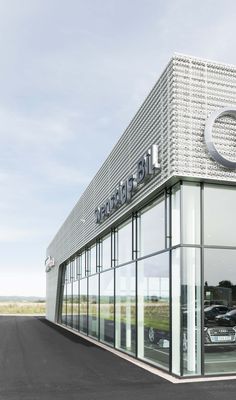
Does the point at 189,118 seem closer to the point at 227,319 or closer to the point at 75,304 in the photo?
the point at 227,319

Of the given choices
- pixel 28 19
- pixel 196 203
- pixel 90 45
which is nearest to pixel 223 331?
pixel 196 203

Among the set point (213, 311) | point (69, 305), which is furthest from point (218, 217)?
point (69, 305)

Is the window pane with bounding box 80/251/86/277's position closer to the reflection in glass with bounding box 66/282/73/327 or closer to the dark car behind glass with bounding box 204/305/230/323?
the reflection in glass with bounding box 66/282/73/327

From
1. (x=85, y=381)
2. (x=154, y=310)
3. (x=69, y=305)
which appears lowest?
(x=69, y=305)

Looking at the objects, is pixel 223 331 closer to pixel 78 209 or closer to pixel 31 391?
pixel 31 391

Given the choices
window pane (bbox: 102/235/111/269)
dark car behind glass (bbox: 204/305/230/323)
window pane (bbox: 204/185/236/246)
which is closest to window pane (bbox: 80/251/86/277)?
window pane (bbox: 102/235/111/269)

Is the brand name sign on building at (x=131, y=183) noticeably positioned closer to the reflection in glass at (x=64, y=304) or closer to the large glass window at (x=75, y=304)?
the large glass window at (x=75, y=304)

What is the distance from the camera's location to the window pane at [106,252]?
20078mm

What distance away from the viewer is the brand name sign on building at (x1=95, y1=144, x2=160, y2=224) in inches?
513

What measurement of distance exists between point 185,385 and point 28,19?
11.9 metres

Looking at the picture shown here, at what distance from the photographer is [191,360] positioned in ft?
39.9

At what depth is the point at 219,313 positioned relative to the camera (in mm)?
12500

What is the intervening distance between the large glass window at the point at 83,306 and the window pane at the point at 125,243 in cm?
787

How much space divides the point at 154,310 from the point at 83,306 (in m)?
12.4
